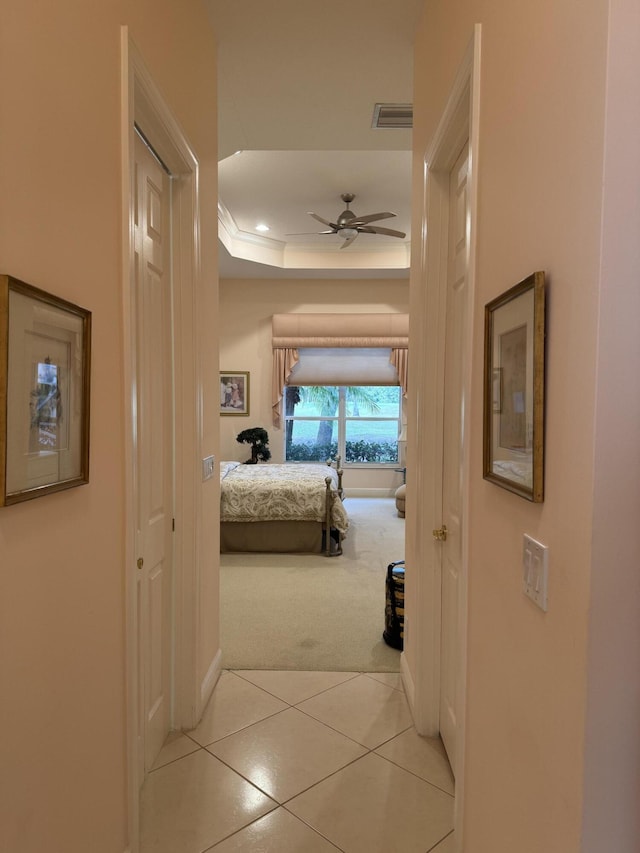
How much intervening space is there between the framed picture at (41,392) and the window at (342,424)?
6828 millimetres

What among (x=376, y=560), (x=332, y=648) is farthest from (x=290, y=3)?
(x=376, y=560)

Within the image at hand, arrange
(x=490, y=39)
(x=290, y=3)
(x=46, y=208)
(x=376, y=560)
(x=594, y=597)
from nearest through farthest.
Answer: (x=594, y=597) < (x=46, y=208) < (x=490, y=39) < (x=290, y=3) < (x=376, y=560)

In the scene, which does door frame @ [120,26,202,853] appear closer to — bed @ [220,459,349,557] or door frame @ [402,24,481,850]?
door frame @ [402,24,481,850]

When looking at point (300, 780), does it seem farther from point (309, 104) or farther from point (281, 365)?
point (281, 365)

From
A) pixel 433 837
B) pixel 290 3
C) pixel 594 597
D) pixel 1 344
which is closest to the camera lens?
pixel 594 597

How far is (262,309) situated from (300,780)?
6.64m

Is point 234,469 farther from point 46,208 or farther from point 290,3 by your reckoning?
point 46,208

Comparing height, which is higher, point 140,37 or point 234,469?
point 140,37

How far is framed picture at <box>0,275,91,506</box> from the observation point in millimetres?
976

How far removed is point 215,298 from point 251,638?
209 cm

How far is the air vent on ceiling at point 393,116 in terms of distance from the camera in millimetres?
3159

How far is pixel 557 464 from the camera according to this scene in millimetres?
959

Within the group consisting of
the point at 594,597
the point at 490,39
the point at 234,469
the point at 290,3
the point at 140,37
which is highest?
the point at 290,3

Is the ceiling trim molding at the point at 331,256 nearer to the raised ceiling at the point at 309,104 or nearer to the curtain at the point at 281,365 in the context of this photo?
the raised ceiling at the point at 309,104
